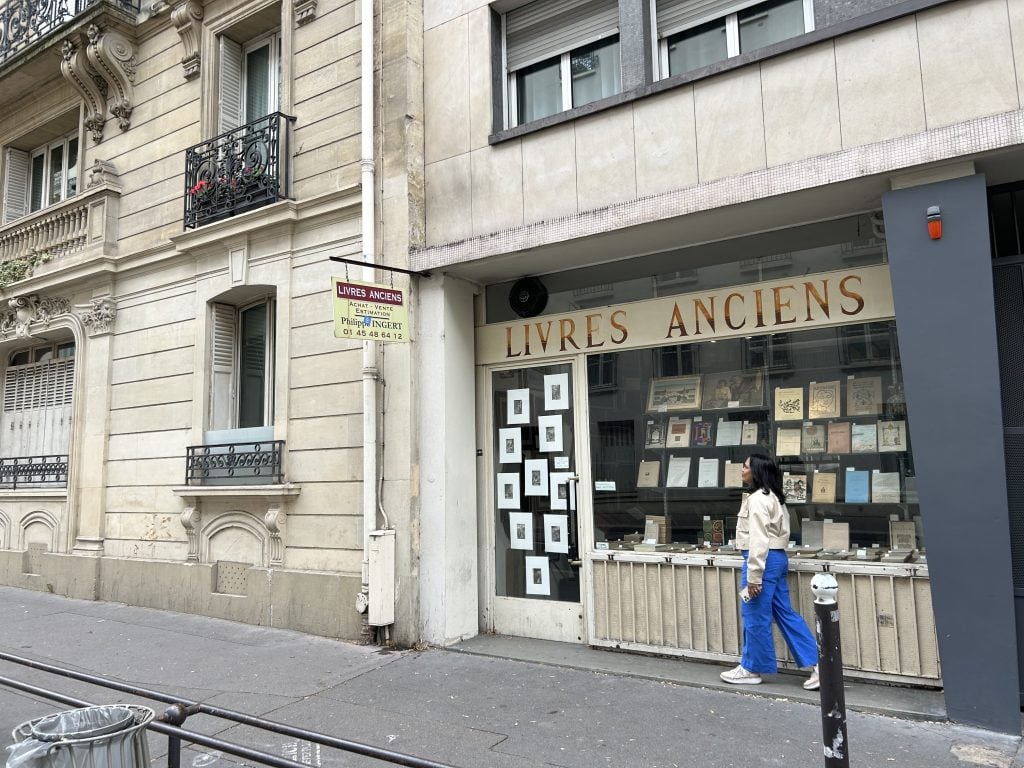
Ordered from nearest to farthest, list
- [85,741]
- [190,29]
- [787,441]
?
[85,741]
[787,441]
[190,29]

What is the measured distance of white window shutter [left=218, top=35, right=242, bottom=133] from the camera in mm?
9695

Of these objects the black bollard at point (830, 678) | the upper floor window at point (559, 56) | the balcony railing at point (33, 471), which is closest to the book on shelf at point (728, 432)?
the upper floor window at point (559, 56)

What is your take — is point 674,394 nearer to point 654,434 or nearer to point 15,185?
point 654,434

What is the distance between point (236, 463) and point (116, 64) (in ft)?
19.9

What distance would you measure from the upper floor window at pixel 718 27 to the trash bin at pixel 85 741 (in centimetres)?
617

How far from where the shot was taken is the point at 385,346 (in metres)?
7.62

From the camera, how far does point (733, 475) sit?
650 centimetres

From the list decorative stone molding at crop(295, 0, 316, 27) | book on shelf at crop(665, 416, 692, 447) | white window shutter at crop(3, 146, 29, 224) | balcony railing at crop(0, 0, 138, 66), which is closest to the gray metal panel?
book on shelf at crop(665, 416, 692, 447)

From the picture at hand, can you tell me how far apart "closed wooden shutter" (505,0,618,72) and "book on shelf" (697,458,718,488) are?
13.2 feet

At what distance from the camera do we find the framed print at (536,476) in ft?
24.3

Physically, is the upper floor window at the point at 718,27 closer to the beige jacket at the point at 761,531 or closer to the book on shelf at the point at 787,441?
the book on shelf at the point at 787,441

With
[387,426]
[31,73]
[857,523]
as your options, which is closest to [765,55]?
[857,523]

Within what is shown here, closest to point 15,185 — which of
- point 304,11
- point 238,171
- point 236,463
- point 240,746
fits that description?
point 238,171

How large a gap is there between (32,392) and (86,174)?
3572mm
